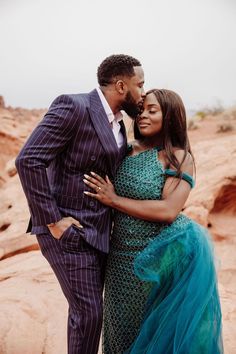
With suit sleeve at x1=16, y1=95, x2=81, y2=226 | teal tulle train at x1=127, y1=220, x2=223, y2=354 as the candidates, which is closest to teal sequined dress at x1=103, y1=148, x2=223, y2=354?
teal tulle train at x1=127, y1=220, x2=223, y2=354

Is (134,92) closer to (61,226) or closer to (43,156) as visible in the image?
(43,156)

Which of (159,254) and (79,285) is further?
(159,254)

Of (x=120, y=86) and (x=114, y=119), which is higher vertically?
(x=120, y=86)

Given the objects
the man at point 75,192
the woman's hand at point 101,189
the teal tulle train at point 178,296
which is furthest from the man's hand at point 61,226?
the teal tulle train at point 178,296

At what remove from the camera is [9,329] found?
148 inches

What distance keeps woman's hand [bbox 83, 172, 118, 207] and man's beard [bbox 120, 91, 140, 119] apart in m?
0.50

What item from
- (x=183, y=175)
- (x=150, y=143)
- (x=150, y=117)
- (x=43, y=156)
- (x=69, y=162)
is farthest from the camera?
(x=150, y=143)

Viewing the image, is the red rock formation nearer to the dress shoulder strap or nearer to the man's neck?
the dress shoulder strap

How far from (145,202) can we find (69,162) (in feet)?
1.71

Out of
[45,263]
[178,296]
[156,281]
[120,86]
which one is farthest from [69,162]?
[45,263]

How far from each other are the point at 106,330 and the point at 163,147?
130 cm

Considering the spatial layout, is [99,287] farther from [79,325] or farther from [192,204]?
[192,204]

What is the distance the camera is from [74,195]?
2801 millimetres

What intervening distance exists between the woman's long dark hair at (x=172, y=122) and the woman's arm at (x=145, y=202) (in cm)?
22
